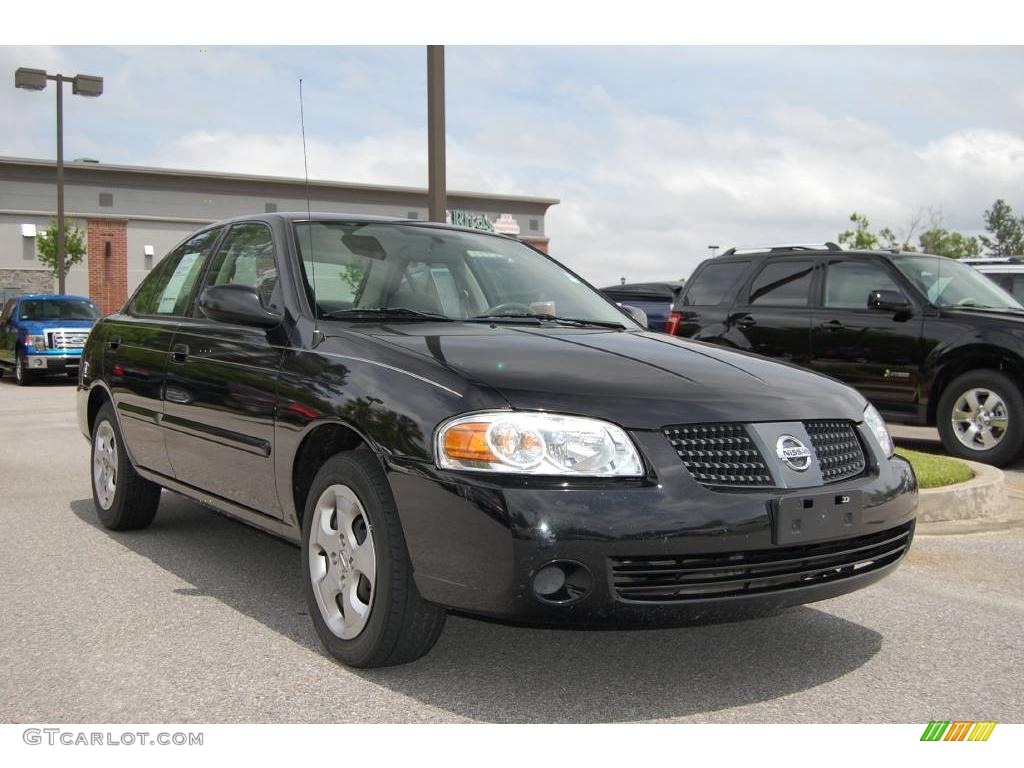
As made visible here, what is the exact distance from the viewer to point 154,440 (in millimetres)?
5523

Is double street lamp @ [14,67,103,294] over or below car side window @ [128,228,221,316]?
over

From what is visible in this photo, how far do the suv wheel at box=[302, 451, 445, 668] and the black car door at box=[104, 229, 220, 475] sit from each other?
5.58 ft

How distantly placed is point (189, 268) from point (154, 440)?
93cm

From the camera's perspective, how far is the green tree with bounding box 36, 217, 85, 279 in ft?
134

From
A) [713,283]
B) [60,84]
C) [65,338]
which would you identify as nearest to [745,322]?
[713,283]

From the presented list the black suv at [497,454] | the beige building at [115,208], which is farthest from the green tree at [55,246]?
the black suv at [497,454]

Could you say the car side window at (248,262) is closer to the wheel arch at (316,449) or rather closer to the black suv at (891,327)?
the wheel arch at (316,449)

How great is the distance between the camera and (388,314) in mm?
4512

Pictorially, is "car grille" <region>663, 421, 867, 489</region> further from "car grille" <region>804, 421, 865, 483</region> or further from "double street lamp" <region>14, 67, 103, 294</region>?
"double street lamp" <region>14, 67, 103, 294</region>

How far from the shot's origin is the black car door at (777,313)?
10.5m

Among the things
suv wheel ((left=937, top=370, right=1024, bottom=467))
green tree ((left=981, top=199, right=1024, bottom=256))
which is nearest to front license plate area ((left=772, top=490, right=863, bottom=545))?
suv wheel ((left=937, top=370, right=1024, bottom=467))

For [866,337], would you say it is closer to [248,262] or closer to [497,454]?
[248,262]

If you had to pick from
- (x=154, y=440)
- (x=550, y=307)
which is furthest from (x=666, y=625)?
(x=154, y=440)

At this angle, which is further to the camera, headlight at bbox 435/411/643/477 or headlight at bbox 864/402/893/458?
headlight at bbox 864/402/893/458
